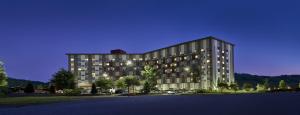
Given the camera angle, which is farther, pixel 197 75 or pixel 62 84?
pixel 197 75

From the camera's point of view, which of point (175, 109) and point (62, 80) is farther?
point (62, 80)

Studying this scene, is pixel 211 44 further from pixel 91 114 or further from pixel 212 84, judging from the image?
pixel 91 114

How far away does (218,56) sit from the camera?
182m

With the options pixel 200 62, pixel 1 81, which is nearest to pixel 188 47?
pixel 200 62

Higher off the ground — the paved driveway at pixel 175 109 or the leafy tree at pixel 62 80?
the leafy tree at pixel 62 80

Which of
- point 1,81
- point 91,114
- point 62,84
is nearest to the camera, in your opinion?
point 91,114

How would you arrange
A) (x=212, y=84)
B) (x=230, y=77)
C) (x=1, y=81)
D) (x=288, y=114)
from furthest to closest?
(x=230, y=77), (x=212, y=84), (x=1, y=81), (x=288, y=114)

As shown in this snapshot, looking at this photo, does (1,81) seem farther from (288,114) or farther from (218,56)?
(218,56)

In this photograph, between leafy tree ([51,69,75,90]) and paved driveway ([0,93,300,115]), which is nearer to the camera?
paved driveway ([0,93,300,115])

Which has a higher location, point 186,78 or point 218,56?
point 218,56

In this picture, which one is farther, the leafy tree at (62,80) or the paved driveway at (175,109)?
the leafy tree at (62,80)

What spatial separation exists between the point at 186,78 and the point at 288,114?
559 feet

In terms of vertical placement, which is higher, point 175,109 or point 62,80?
point 62,80

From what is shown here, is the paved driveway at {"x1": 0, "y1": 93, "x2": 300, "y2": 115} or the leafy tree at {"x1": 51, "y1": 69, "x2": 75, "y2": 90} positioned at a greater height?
the leafy tree at {"x1": 51, "y1": 69, "x2": 75, "y2": 90}
